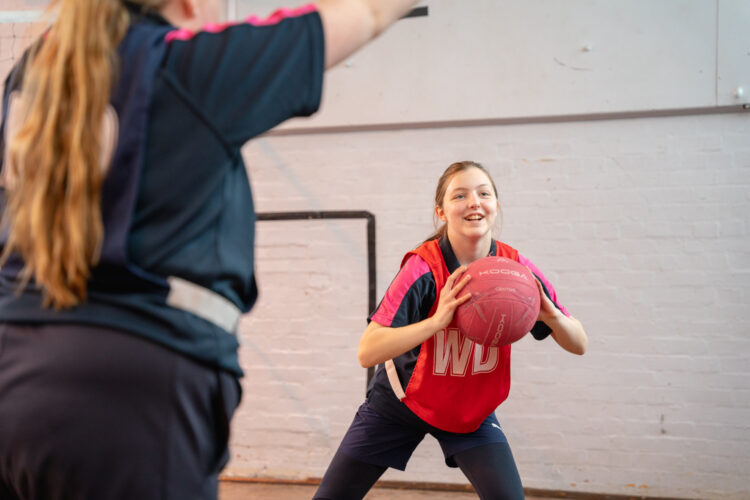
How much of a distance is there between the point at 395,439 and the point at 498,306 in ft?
2.50

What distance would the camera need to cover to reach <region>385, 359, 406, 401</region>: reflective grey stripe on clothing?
103 inches

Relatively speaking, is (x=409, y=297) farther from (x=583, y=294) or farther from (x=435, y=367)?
(x=583, y=294)

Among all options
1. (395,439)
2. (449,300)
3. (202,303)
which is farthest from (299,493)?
(202,303)

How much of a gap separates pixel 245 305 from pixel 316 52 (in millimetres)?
452

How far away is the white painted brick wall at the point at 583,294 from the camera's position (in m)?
4.05

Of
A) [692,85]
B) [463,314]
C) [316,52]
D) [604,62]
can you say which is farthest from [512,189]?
[316,52]

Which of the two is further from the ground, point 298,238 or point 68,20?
point 68,20

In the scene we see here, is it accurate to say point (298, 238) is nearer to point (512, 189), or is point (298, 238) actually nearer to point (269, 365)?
point (269, 365)

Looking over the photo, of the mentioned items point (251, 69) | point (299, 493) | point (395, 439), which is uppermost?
point (251, 69)

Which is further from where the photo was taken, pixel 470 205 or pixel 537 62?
pixel 537 62

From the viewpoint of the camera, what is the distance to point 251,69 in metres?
0.98

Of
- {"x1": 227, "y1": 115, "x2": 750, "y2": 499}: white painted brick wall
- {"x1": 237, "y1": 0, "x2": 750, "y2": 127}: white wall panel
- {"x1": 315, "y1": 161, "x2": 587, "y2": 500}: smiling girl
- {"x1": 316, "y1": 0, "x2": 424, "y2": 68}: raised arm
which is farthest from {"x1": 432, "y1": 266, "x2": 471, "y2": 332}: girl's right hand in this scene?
{"x1": 237, "y1": 0, "x2": 750, "y2": 127}: white wall panel

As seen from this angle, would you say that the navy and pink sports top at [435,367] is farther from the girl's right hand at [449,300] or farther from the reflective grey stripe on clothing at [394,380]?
the girl's right hand at [449,300]

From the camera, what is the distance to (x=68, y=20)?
94 centimetres
